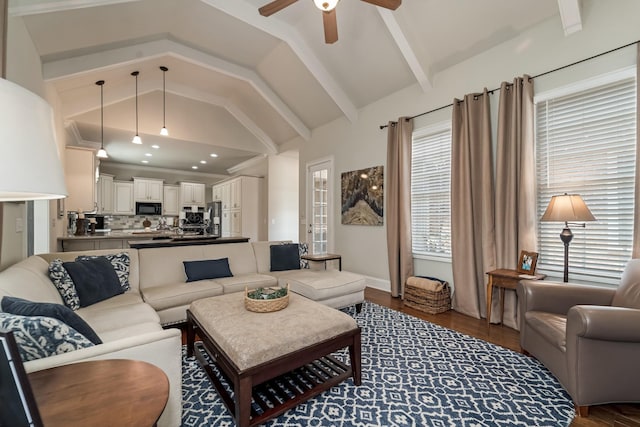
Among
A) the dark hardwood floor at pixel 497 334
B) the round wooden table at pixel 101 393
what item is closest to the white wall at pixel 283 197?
the dark hardwood floor at pixel 497 334

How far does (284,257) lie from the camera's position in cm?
394

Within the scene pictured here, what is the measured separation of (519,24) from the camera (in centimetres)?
296

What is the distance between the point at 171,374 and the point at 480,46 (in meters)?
4.17

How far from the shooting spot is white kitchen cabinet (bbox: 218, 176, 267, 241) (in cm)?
723

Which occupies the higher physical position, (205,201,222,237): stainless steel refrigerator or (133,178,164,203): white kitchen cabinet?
(133,178,164,203): white kitchen cabinet

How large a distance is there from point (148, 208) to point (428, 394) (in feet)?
28.0

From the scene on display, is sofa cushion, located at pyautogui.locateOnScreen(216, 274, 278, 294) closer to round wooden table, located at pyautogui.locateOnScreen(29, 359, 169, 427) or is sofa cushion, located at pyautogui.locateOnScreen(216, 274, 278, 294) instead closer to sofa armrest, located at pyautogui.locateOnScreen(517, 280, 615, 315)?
round wooden table, located at pyautogui.locateOnScreen(29, 359, 169, 427)

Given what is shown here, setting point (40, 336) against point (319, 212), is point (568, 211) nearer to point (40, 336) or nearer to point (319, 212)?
point (40, 336)

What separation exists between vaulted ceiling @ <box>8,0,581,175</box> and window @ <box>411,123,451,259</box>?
0.72 m

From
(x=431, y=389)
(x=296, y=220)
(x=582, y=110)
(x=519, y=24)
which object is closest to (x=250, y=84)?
(x=296, y=220)

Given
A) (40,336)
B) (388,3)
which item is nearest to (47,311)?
(40,336)

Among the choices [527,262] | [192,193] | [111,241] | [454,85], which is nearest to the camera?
[527,262]

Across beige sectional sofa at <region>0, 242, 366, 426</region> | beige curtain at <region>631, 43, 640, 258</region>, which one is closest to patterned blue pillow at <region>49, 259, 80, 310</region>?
beige sectional sofa at <region>0, 242, 366, 426</region>

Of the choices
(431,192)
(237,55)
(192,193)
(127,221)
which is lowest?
(127,221)
